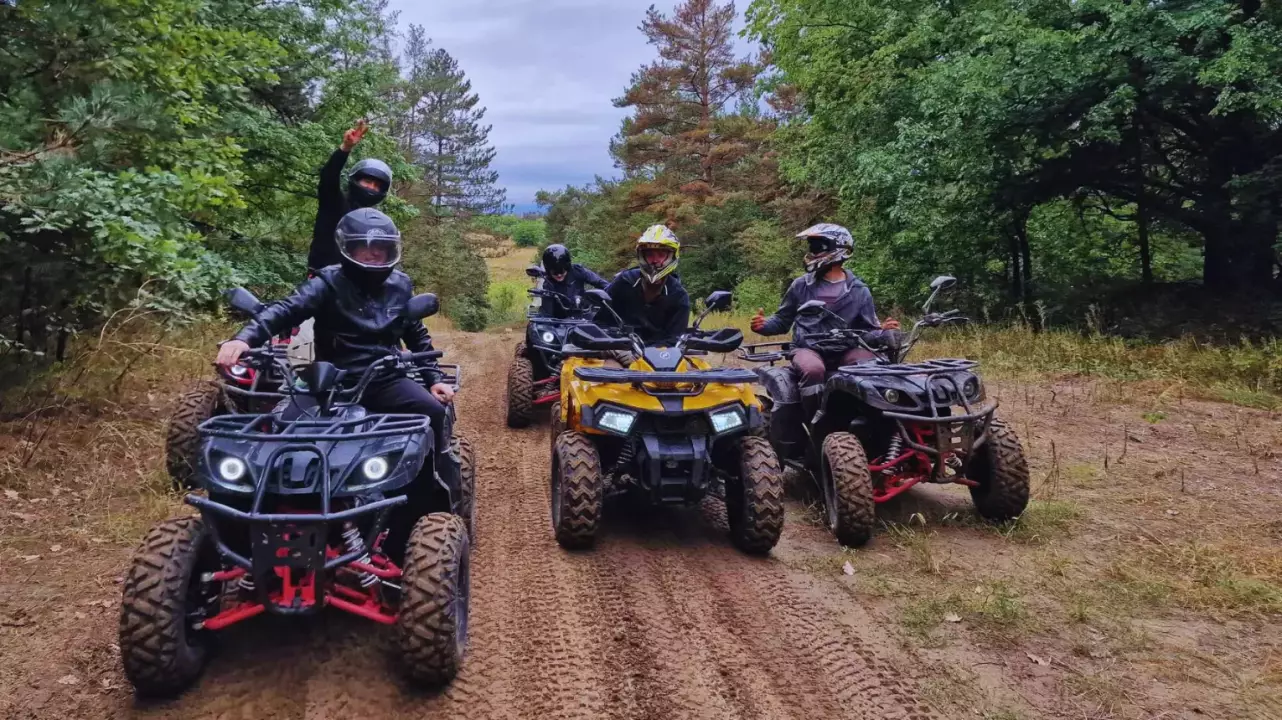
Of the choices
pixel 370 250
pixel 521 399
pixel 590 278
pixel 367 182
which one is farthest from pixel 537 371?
pixel 370 250

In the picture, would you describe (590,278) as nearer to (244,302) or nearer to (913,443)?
(913,443)

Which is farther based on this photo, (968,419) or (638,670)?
(968,419)

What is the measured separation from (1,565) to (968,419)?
5648 millimetres

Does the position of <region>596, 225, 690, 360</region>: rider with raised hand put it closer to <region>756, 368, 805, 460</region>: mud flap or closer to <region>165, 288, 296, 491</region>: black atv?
<region>756, 368, 805, 460</region>: mud flap

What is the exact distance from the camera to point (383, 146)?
50.0 ft

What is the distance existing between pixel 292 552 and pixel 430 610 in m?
0.56

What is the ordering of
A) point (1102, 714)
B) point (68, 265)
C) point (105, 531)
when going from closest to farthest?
1. point (1102, 714)
2. point (105, 531)
3. point (68, 265)

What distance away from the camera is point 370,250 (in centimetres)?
400

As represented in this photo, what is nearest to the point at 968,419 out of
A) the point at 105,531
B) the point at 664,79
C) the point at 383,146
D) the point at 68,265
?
the point at 105,531

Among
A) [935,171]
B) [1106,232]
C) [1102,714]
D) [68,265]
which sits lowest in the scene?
[1102,714]

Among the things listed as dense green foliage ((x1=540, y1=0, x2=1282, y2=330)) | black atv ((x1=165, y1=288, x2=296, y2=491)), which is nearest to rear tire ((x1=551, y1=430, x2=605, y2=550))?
black atv ((x1=165, y1=288, x2=296, y2=491))

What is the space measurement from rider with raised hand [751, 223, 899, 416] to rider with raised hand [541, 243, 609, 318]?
3596 mm

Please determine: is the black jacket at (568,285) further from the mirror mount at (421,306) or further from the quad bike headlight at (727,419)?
the mirror mount at (421,306)

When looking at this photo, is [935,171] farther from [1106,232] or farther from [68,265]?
[68,265]
